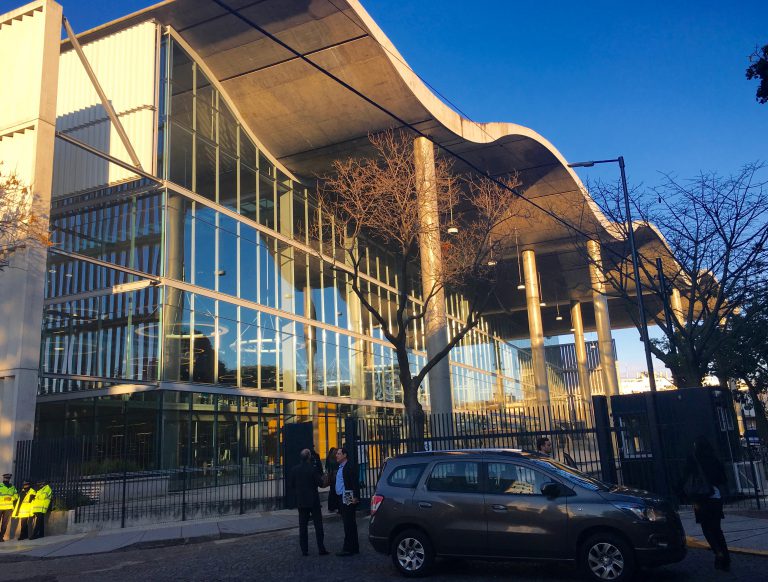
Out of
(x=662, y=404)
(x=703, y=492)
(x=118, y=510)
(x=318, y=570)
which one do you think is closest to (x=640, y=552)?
(x=703, y=492)

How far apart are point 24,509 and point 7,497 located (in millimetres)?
594

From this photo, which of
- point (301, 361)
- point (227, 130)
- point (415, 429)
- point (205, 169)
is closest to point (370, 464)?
point (415, 429)

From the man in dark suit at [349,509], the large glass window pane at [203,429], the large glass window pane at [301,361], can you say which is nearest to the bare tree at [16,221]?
the large glass window pane at [203,429]

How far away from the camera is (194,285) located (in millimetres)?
24344

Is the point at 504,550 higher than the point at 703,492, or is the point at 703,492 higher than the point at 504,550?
the point at 703,492

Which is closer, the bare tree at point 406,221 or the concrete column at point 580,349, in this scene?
the bare tree at point 406,221

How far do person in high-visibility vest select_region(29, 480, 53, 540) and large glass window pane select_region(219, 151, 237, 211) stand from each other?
14.0 metres

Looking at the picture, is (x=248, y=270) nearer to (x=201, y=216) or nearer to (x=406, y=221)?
(x=201, y=216)

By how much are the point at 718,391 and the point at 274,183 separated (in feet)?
68.5

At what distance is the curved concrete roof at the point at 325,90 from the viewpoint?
2317 cm

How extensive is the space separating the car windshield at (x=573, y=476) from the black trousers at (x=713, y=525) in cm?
133

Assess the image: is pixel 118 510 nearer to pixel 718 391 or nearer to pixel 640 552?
pixel 640 552

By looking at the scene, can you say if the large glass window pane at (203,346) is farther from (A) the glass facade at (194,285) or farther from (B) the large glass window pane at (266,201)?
(B) the large glass window pane at (266,201)

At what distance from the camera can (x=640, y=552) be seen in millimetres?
8047
